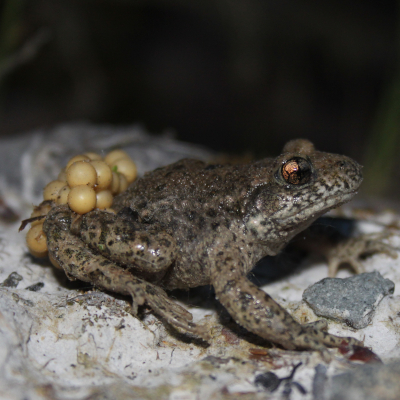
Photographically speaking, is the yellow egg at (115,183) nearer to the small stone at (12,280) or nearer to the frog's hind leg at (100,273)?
the frog's hind leg at (100,273)

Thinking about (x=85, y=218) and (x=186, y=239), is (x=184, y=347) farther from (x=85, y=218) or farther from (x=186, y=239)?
(x=85, y=218)

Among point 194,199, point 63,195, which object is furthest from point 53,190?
point 194,199

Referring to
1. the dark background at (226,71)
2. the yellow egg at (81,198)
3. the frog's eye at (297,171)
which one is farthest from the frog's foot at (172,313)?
the dark background at (226,71)

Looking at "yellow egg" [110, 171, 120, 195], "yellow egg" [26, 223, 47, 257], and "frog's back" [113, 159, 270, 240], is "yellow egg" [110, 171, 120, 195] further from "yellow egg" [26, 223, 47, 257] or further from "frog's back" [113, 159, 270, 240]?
"yellow egg" [26, 223, 47, 257]

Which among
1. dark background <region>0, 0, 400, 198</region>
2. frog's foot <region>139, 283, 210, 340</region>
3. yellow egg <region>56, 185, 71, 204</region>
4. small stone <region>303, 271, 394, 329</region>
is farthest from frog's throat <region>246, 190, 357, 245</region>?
dark background <region>0, 0, 400, 198</region>

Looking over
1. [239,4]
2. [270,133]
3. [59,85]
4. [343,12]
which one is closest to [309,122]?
[270,133]

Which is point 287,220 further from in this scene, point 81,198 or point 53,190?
point 53,190
